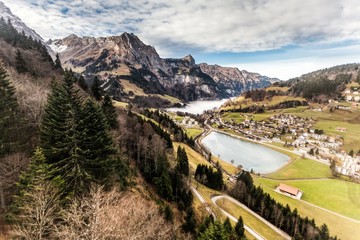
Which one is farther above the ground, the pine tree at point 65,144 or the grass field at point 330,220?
the pine tree at point 65,144

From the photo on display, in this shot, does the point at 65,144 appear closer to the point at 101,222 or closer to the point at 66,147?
the point at 66,147

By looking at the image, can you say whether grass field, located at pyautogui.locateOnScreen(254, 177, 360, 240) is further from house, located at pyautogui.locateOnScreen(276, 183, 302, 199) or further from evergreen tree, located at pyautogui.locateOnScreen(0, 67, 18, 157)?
evergreen tree, located at pyautogui.locateOnScreen(0, 67, 18, 157)

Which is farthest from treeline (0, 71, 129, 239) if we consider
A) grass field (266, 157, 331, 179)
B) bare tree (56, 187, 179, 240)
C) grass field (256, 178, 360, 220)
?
Result: grass field (266, 157, 331, 179)

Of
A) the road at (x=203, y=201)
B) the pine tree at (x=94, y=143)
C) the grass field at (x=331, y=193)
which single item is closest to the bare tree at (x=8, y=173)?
the pine tree at (x=94, y=143)

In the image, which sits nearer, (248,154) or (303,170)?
(303,170)

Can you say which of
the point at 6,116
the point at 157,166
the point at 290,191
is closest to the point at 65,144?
the point at 6,116

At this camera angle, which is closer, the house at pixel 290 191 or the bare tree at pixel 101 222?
the bare tree at pixel 101 222

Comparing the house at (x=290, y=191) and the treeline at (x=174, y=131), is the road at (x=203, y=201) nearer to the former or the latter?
the house at (x=290, y=191)
